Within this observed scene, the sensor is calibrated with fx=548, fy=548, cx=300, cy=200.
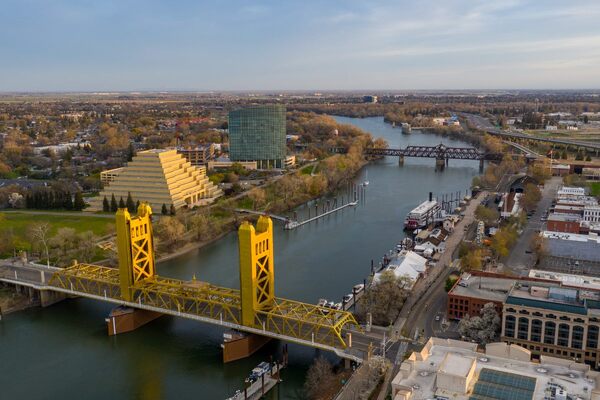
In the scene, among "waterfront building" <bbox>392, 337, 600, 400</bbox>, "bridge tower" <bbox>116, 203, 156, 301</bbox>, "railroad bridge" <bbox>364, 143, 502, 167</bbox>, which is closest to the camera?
"waterfront building" <bbox>392, 337, 600, 400</bbox>

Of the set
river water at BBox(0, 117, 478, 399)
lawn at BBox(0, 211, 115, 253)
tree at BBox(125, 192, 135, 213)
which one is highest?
tree at BBox(125, 192, 135, 213)

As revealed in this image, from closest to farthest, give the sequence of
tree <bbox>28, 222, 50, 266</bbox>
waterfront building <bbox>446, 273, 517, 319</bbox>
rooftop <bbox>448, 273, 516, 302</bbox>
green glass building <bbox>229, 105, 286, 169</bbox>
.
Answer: waterfront building <bbox>446, 273, 517, 319</bbox> → rooftop <bbox>448, 273, 516, 302</bbox> → tree <bbox>28, 222, 50, 266</bbox> → green glass building <bbox>229, 105, 286, 169</bbox>

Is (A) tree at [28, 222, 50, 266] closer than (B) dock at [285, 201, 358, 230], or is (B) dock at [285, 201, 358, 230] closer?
(A) tree at [28, 222, 50, 266]

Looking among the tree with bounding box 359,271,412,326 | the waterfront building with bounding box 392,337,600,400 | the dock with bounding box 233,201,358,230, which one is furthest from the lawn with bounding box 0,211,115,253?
the waterfront building with bounding box 392,337,600,400

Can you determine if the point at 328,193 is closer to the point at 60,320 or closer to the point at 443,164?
the point at 443,164

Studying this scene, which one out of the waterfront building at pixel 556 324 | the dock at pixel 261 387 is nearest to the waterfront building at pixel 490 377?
the waterfront building at pixel 556 324

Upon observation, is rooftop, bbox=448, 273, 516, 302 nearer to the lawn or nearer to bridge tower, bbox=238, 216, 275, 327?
bridge tower, bbox=238, 216, 275, 327

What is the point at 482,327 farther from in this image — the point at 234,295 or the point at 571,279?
the point at 234,295

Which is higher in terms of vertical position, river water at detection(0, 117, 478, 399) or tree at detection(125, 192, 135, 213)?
tree at detection(125, 192, 135, 213)
